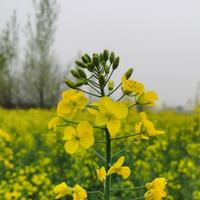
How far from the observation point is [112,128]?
1751 mm

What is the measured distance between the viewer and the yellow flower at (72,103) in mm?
1797

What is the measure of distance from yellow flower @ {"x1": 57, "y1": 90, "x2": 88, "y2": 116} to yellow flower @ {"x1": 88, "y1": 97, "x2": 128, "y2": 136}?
0.06m

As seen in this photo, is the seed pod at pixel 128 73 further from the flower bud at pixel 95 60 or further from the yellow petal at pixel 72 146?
the yellow petal at pixel 72 146

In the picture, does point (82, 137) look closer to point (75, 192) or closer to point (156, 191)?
point (75, 192)

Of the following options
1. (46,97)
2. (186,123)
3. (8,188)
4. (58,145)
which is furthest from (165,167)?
(46,97)

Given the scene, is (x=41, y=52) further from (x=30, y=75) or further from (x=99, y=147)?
(x=99, y=147)

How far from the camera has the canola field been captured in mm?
5094

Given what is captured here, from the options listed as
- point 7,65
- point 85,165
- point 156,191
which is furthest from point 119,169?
point 7,65

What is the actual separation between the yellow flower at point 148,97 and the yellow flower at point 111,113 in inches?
6.1

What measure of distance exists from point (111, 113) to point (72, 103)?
0.15m

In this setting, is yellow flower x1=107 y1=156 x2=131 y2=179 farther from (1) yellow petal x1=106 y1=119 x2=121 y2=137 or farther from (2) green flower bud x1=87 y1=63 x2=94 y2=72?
(2) green flower bud x1=87 y1=63 x2=94 y2=72

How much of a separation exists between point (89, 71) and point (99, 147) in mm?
6048

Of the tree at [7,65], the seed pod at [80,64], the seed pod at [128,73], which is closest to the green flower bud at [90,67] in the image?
the seed pod at [80,64]

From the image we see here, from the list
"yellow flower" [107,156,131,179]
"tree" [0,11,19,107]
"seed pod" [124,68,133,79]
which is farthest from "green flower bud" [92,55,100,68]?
"tree" [0,11,19,107]
